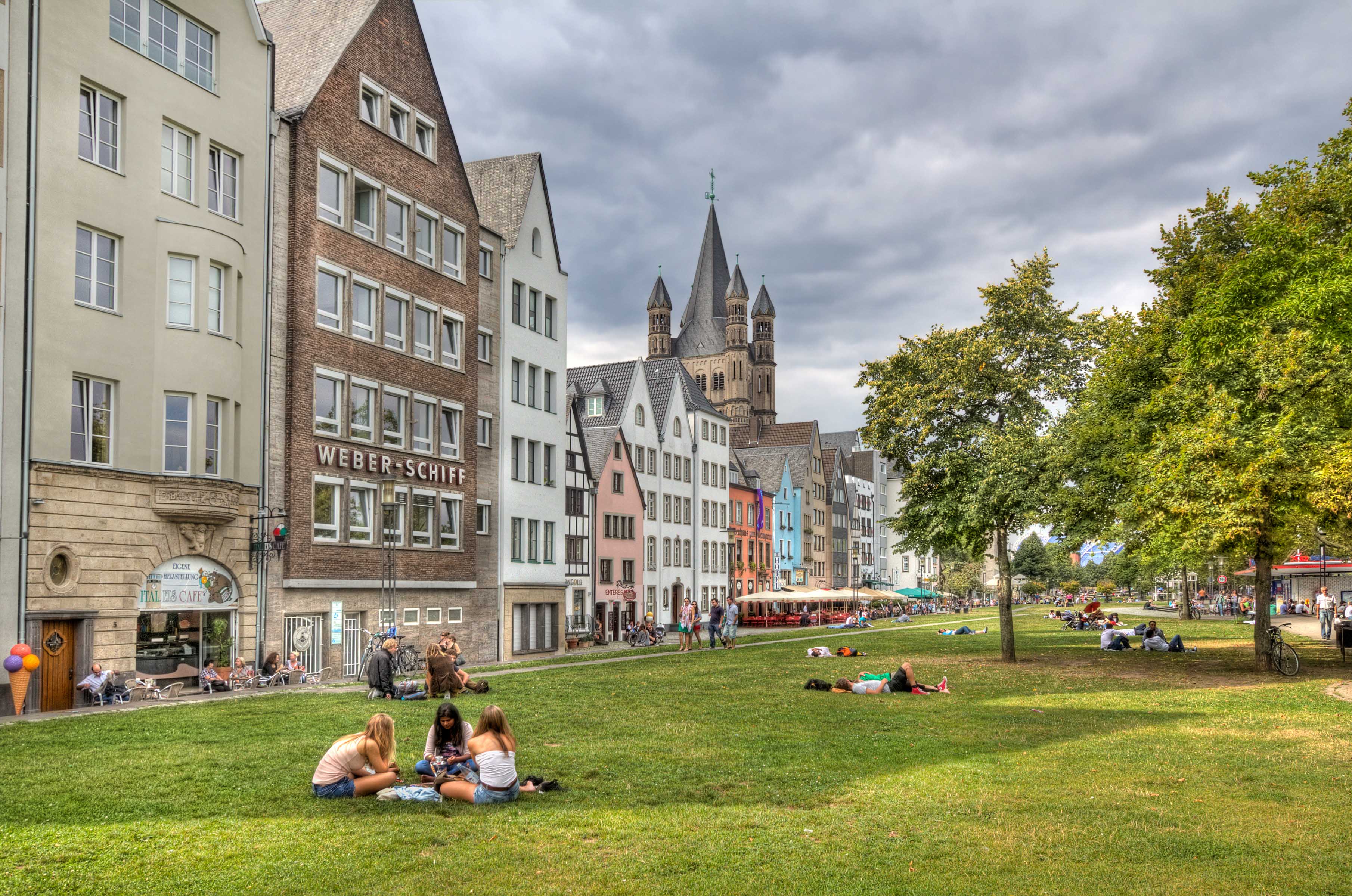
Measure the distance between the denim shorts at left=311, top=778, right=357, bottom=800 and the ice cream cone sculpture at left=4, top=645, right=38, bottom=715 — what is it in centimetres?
1446

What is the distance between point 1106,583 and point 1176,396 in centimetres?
15464

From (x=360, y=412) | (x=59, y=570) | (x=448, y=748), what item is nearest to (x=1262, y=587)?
(x=448, y=748)

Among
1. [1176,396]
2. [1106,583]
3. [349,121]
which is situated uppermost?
[349,121]

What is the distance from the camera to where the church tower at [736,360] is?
16950 centimetres

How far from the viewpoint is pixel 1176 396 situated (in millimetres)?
30656

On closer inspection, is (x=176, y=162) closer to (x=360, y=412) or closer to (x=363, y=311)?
(x=363, y=311)

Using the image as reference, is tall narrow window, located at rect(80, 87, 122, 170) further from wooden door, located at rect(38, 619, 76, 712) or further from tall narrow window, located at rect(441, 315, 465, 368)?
tall narrow window, located at rect(441, 315, 465, 368)

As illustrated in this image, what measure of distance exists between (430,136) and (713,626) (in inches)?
856

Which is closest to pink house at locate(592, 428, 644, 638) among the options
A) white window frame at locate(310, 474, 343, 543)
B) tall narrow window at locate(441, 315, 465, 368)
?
tall narrow window at locate(441, 315, 465, 368)

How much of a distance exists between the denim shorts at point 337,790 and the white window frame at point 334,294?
83.1 ft

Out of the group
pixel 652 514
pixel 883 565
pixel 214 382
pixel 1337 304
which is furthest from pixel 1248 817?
pixel 883 565

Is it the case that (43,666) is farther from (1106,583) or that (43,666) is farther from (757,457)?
(1106,583)

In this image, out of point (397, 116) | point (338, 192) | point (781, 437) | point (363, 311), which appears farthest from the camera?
point (781, 437)

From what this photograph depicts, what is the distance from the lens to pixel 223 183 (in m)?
A: 32.0
